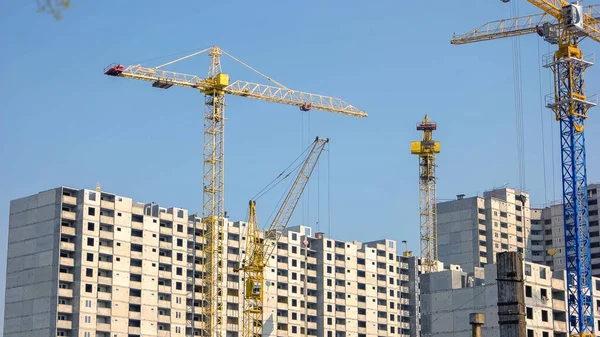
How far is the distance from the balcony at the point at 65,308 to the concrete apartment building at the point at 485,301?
59313 millimetres

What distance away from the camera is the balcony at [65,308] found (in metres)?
180

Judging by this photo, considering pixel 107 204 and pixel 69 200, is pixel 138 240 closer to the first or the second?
pixel 107 204

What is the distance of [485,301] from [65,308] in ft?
233

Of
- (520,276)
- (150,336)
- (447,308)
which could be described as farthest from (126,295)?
(520,276)

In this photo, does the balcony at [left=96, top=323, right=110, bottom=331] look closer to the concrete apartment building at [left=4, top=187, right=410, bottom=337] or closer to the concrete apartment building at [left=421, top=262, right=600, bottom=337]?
the concrete apartment building at [left=4, top=187, right=410, bottom=337]

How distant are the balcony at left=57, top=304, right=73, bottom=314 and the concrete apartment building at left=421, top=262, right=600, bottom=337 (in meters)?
59.3

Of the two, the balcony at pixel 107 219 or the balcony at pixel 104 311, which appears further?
the balcony at pixel 107 219

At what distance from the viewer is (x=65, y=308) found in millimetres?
180250

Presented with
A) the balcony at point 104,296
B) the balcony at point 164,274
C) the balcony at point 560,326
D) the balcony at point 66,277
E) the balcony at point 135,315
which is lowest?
the balcony at point 560,326

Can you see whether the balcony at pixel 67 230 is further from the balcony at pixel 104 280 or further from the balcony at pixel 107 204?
the balcony at pixel 104 280

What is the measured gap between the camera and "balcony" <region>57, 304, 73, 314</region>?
180m

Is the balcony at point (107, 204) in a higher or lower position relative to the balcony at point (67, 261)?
higher

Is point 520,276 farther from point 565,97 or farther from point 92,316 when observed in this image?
point 92,316

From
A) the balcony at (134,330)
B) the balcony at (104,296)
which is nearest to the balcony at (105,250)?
the balcony at (104,296)
